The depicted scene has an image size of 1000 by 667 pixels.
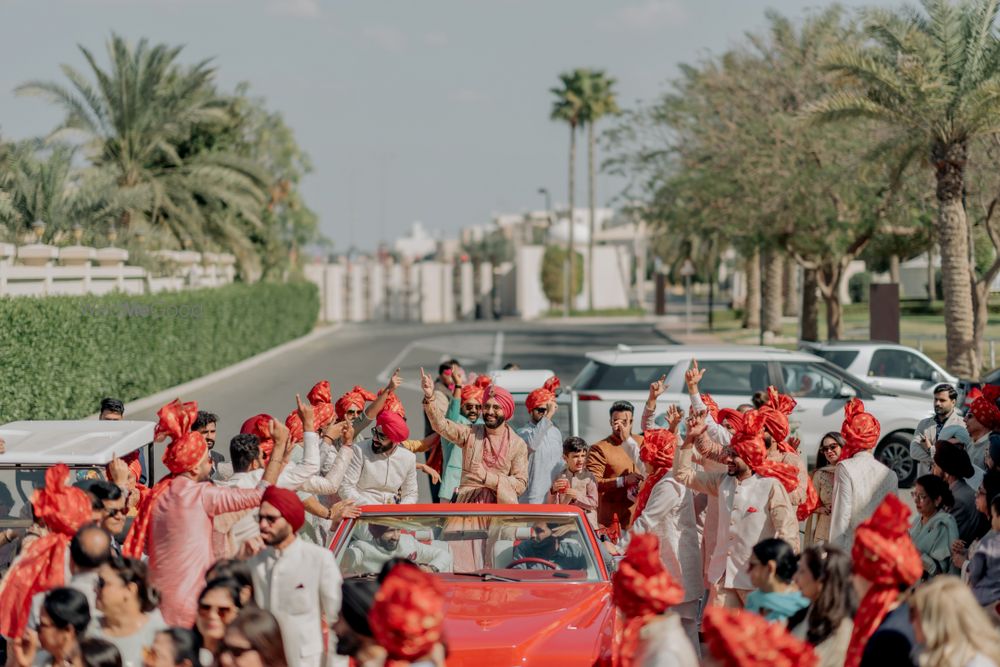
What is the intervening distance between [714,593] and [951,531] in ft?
4.93

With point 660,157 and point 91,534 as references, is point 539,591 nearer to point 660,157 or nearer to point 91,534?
point 91,534

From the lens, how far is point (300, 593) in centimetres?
662

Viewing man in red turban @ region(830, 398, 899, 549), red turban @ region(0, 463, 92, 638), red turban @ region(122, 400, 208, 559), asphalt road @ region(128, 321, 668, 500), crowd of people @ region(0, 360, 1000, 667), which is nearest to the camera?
crowd of people @ region(0, 360, 1000, 667)

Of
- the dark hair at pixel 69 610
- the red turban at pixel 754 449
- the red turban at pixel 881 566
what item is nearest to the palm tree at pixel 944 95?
the red turban at pixel 754 449

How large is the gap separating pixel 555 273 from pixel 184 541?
85.1 m

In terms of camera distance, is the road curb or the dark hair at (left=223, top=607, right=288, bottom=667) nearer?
the dark hair at (left=223, top=607, right=288, bottom=667)

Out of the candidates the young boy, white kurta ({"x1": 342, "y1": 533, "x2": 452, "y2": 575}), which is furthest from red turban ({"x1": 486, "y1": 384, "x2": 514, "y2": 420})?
white kurta ({"x1": 342, "y1": 533, "x2": 452, "y2": 575})

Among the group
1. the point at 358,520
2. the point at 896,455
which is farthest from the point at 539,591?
the point at 896,455

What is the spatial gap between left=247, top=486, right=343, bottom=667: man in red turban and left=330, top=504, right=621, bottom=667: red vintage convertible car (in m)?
1.01

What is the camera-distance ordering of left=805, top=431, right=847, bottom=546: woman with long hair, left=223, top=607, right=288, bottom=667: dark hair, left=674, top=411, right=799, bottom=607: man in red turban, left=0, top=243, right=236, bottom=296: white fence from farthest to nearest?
left=0, top=243, right=236, bottom=296: white fence → left=805, top=431, right=847, bottom=546: woman with long hair → left=674, top=411, right=799, bottom=607: man in red turban → left=223, top=607, right=288, bottom=667: dark hair

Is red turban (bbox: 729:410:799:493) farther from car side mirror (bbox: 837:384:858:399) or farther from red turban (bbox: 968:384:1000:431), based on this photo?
car side mirror (bbox: 837:384:858:399)

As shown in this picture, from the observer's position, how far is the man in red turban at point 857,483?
30.7 ft

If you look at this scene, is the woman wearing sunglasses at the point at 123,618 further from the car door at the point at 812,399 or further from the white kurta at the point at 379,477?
the car door at the point at 812,399

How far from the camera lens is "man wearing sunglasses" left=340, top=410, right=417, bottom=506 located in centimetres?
998
